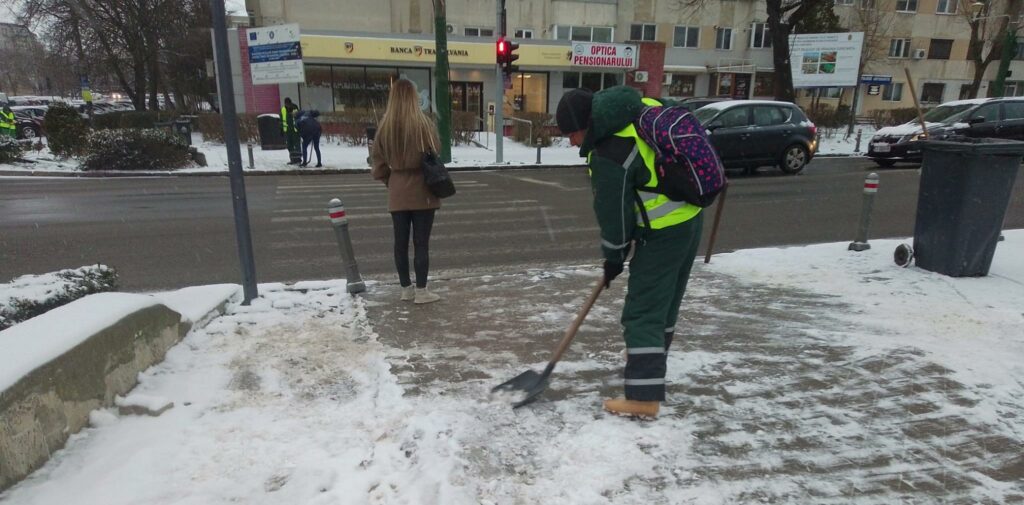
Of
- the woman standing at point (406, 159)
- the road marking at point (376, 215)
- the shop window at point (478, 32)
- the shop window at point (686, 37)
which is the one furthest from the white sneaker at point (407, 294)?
the shop window at point (686, 37)

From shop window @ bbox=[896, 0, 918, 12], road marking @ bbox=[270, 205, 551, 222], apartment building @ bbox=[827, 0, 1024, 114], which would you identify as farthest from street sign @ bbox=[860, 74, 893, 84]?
road marking @ bbox=[270, 205, 551, 222]

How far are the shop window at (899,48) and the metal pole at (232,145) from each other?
46.6m

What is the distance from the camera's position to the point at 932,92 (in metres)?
41.7

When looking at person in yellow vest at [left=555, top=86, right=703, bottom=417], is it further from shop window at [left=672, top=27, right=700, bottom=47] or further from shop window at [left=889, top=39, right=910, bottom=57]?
shop window at [left=889, top=39, right=910, bottom=57]

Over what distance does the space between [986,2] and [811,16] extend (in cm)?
846

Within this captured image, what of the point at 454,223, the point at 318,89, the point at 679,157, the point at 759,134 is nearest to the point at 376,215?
the point at 454,223

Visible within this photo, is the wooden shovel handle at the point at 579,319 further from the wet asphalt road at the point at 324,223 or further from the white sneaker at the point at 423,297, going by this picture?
the wet asphalt road at the point at 324,223

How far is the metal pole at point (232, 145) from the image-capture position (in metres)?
4.18

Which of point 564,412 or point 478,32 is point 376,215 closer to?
point 564,412

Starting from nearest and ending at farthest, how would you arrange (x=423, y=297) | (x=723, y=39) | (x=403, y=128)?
(x=403, y=128)
(x=423, y=297)
(x=723, y=39)

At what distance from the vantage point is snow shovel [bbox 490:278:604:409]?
10.7ft

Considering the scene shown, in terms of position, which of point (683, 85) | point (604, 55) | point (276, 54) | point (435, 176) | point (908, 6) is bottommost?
point (435, 176)

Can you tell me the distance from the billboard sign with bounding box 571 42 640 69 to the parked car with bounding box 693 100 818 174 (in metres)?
14.6

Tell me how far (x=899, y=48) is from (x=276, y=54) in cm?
4162
